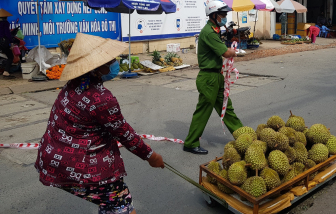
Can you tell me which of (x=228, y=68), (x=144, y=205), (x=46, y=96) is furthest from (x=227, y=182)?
(x=46, y=96)

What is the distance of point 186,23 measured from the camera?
17.0 m

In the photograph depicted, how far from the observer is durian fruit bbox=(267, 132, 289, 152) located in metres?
3.23

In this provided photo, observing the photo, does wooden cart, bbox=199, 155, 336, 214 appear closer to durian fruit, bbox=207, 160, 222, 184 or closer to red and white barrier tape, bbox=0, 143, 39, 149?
durian fruit, bbox=207, 160, 222, 184

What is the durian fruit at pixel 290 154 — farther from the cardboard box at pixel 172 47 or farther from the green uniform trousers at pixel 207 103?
the cardboard box at pixel 172 47

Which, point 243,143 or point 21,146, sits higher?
point 243,143

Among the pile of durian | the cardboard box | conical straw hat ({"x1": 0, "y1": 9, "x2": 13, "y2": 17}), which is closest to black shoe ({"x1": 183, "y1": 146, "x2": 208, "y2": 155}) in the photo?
the pile of durian

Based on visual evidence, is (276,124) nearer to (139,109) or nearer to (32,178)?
(32,178)

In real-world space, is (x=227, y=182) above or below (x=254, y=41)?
below

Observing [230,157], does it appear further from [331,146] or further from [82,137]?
[82,137]

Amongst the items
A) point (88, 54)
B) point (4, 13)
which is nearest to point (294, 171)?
point (88, 54)

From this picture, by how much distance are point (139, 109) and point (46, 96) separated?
114 inches

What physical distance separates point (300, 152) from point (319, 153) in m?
0.23

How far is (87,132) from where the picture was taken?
2.27 metres

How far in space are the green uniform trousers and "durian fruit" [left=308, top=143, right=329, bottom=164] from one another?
1.44 meters
